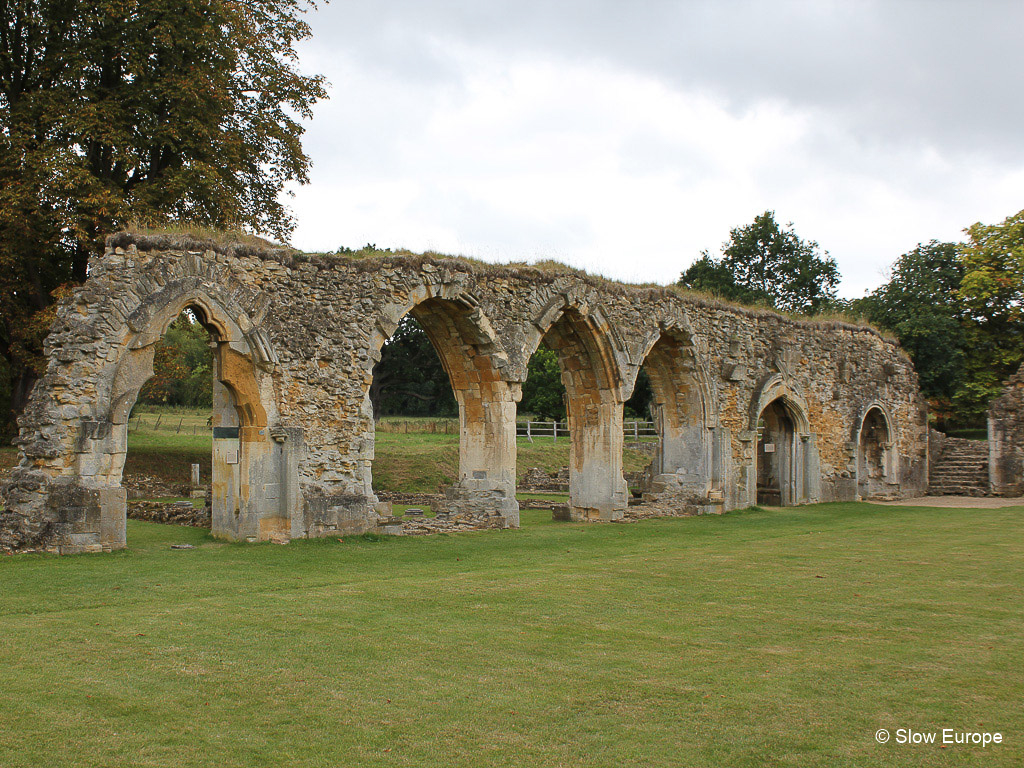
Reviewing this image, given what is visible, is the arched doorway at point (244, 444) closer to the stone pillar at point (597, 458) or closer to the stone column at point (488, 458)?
the stone column at point (488, 458)

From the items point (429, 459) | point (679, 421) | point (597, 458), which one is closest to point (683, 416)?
point (679, 421)

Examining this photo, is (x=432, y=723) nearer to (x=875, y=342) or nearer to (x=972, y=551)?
(x=972, y=551)

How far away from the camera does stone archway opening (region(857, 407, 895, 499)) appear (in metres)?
24.7

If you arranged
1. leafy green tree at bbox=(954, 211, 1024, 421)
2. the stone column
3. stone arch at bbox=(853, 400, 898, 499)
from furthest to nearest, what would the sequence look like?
leafy green tree at bbox=(954, 211, 1024, 421) → stone arch at bbox=(853, 400, 898, 499) → the stone column

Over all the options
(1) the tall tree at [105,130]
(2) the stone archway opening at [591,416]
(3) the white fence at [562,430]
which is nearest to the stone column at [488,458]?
(2) the stone archway opening at [591,416]

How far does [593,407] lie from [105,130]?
11361 mm

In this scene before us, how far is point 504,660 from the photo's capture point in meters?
5.95

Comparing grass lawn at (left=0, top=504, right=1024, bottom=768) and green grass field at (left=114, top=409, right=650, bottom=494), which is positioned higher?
green grass field at (left=114, top=409, right=650, bottom=494)

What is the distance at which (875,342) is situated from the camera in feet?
81.4

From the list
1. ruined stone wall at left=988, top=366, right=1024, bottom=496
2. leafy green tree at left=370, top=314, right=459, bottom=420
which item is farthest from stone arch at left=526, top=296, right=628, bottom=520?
leafy green tree at left=370, top=314, right=459, bottom=420

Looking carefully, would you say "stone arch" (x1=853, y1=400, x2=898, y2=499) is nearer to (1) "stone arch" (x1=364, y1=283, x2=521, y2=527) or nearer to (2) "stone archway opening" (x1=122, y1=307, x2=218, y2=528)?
(1) "stone arch" (x1=364, y1=283, x2=521, y2=527)

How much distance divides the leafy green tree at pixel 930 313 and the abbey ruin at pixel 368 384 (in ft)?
33.3

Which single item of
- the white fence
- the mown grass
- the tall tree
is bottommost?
the mown grass

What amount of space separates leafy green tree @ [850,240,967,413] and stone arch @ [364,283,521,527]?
20.3 meters
